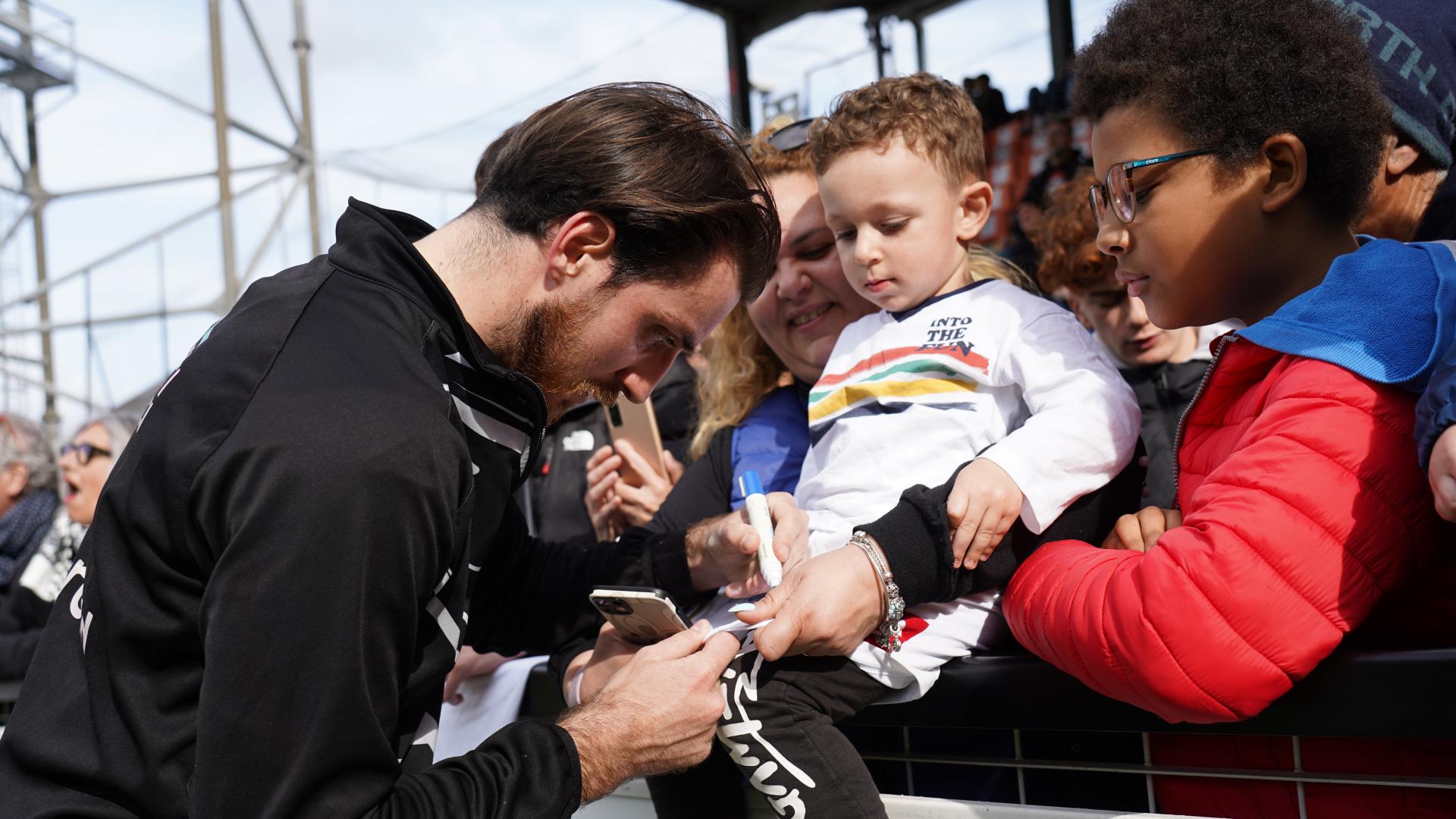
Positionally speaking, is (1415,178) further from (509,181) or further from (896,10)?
(896,10)

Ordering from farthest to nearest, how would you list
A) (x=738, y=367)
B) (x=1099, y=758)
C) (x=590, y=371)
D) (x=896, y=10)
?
(x=896, y=10), (x=738, y=367), (x=590, y=371), (x=1099, y=758)

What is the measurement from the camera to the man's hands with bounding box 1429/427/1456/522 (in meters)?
1.08

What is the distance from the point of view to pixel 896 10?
784 cm

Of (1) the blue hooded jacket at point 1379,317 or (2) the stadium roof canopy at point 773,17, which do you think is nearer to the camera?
(1) the blue hooded jacket at point 1379,317

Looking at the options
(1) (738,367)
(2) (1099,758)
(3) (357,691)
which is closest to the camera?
(3) (357,691)

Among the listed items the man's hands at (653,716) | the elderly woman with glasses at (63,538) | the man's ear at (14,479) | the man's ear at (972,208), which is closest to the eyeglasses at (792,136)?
the man's ear at (972,208)

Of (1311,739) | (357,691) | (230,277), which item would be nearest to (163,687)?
(357,691)

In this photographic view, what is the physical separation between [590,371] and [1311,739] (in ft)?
3.57

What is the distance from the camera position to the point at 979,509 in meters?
1.60

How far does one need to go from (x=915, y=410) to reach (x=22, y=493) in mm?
4913

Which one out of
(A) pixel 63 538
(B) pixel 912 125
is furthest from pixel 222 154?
(B) pixel 912 125

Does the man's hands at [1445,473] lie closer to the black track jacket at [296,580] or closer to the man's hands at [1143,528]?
the man's hands at [1143,528]

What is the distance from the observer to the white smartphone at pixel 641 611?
1695 millimetres

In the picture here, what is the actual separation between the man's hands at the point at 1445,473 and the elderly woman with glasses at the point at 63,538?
4.09 m
